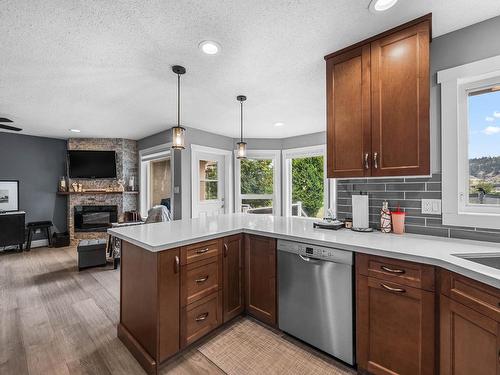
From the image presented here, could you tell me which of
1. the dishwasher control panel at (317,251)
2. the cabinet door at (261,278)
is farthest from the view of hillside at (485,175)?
the cabinet door at (261,278)

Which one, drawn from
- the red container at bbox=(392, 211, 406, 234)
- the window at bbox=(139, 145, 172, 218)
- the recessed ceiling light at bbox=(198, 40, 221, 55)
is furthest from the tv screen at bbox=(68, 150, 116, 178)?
the red container at bbox=(392, 211, 406, 234)

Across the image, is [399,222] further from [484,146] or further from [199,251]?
[199,251]

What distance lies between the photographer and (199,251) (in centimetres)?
185

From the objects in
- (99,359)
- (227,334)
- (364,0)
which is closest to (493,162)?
(364,0)

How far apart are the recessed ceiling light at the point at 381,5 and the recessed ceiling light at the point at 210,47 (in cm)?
106

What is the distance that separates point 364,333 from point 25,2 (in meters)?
2.94

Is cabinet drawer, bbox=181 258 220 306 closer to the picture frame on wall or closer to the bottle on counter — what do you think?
the bottle on counter

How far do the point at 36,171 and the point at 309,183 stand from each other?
5.92m

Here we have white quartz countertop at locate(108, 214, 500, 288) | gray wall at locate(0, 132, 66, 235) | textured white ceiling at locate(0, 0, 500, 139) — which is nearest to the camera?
white quartz countertop at locate(108, 214, 500, 288)

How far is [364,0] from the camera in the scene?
1.42m

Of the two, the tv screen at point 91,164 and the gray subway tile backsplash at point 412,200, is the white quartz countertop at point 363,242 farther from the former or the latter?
the tv screen at point 91,164

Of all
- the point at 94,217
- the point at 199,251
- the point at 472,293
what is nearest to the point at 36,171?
the point at 94,217

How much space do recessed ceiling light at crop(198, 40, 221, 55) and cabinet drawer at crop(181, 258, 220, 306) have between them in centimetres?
169

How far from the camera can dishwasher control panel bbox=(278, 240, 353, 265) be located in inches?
62.8
